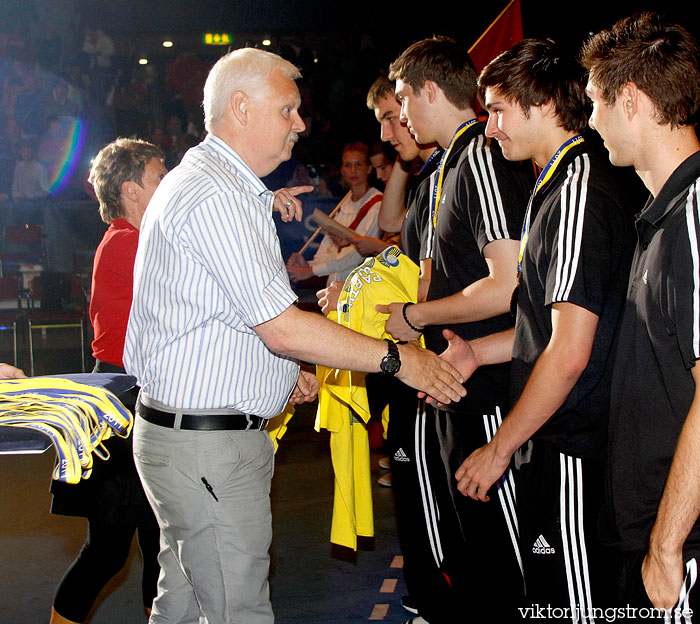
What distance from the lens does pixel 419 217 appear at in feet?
10.0

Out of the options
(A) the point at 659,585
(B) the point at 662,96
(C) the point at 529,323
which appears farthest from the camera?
(C) the point at 529,323

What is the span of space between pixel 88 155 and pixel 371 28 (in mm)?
5000

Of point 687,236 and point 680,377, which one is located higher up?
point 687,236

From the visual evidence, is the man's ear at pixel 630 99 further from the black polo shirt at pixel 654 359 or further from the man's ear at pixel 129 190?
the man's ear at pixel 129 190

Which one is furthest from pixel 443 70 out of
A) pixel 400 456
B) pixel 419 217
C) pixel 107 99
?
pixel 107 99

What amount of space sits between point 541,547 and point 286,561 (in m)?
1.94

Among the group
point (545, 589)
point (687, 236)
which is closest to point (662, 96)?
point (687, 236)

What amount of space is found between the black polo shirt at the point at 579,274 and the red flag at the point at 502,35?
1.81 metres

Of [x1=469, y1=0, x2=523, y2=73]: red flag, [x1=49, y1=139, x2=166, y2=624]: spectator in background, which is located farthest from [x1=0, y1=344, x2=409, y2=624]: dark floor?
[x1=469, y1=0, x2=523, y2=73]: red flag

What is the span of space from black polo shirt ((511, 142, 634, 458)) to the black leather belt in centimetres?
74

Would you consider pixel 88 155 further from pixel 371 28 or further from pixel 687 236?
pixel 687 236

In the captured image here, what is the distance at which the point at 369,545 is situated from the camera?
13.0 feet

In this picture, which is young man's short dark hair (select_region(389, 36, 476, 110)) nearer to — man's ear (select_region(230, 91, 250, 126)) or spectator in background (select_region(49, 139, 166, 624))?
man's ear (select_region(230, 91, 250, 126))

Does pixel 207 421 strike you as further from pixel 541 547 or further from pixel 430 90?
pixel 430 90
